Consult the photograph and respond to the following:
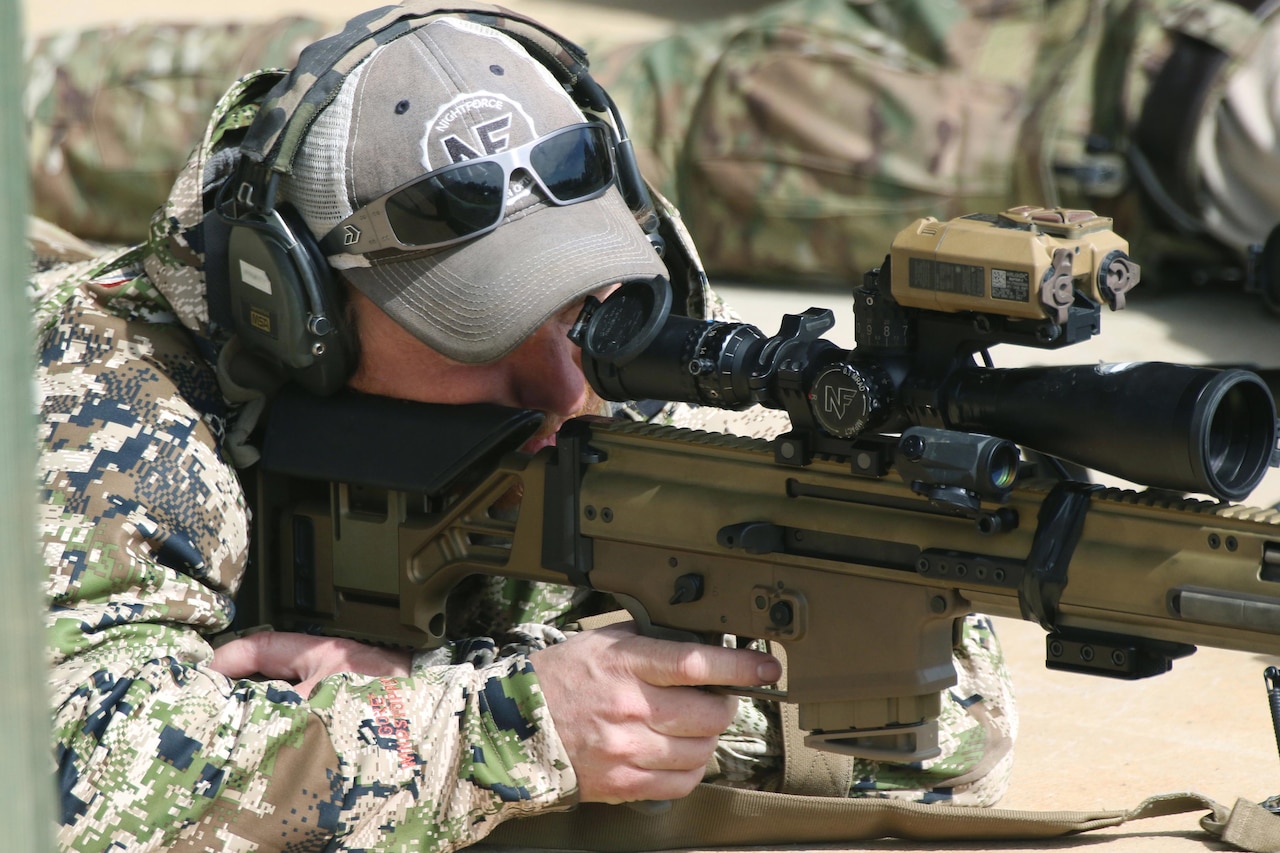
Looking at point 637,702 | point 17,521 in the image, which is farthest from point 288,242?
point 17,521

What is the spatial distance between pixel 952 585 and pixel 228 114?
1450 millimetres

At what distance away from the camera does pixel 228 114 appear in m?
2.67

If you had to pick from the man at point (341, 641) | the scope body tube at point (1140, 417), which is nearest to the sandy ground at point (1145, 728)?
the man at point (341, 641)

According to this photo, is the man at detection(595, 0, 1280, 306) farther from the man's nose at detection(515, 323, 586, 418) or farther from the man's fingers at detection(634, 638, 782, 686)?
the man's fingers at detection(634, 638, 782, 686)

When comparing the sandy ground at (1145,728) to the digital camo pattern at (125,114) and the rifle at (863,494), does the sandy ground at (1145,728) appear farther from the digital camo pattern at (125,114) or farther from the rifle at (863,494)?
the digital camo pattern at (125,114)

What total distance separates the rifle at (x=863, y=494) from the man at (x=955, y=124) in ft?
9.35

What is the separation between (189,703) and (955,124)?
11.8 feet

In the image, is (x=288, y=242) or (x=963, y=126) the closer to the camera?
(x=288, y=242)

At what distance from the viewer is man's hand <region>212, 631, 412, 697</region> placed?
8.46 ft

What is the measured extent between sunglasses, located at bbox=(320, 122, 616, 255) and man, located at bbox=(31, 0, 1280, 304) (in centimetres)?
279

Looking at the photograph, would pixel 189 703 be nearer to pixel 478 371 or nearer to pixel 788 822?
pixel 478 371

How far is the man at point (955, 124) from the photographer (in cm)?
482

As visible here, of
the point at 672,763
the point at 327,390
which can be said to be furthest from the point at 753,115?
the point at 672,763

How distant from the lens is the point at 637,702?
2.28m
